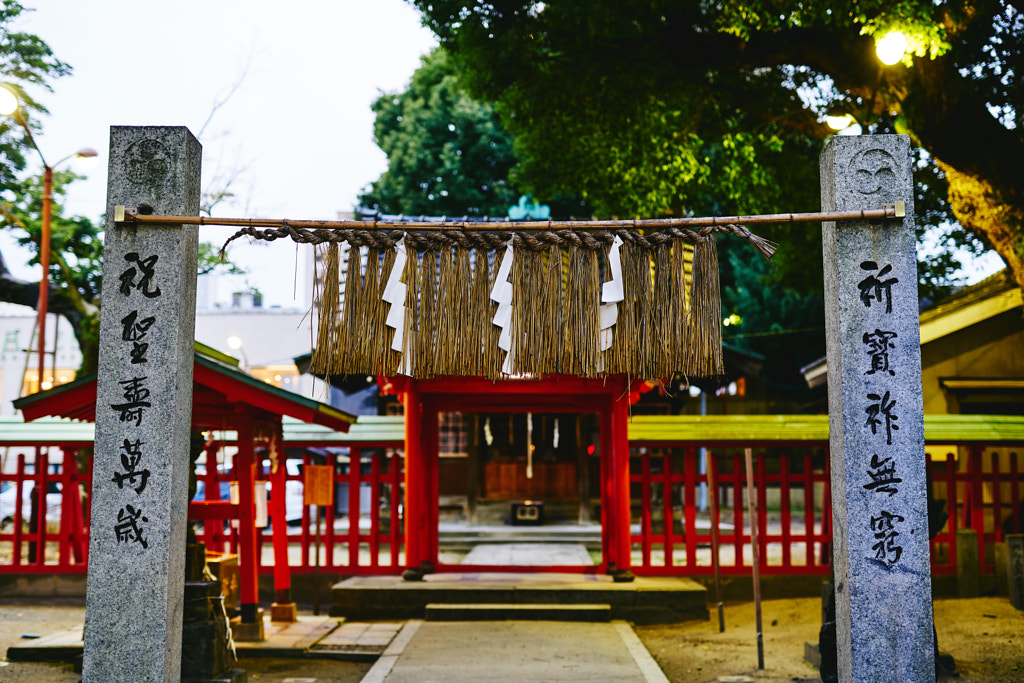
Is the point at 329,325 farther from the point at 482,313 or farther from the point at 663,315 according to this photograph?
the point at 663,315

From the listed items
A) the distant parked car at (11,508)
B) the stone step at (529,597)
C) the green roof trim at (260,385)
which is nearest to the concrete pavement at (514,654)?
the stone step at (529,597)

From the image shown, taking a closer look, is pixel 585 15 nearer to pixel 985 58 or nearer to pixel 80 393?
pixel 985 58

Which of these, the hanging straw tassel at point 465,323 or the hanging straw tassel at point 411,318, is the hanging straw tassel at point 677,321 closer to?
the hanging straw tassel at point 465,323

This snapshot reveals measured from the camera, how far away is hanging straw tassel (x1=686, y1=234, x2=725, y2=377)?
5078 mm

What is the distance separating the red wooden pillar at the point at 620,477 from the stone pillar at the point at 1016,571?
16.6 ft

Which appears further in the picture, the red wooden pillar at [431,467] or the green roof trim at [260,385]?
the red wooden pillar at [431,467]

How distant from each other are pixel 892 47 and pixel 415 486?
28.4ft

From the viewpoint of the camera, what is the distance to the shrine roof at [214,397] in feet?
29.7

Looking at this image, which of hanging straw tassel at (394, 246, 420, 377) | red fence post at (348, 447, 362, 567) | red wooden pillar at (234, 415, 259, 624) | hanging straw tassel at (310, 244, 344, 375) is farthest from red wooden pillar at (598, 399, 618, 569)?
hanging straw tassel at (310, 244, 344, 375)

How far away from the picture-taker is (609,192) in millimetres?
13797

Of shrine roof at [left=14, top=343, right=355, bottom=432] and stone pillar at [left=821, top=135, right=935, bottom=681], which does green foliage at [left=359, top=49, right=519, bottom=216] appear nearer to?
shrine roof at [left=14, top=343, right=355, bottom=432]

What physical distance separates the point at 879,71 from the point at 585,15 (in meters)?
4.23

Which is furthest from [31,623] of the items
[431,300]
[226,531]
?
[431,300]

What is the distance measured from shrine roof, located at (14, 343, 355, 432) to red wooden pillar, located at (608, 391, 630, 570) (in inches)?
171
